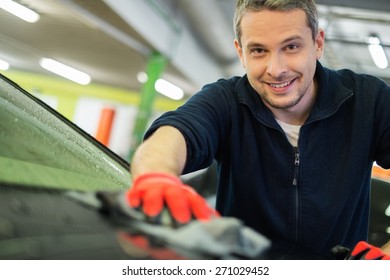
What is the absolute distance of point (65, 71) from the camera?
8.25 metres

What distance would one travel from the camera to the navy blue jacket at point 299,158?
0.85 m

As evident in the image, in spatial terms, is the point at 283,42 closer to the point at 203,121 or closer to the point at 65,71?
the point at 203,121

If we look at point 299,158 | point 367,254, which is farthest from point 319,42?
point 367,254

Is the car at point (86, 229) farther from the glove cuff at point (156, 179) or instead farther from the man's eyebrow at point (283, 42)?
the man's eyebrow at point (283, 42)

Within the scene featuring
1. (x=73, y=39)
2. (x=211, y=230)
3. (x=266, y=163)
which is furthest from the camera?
(x=73, y=39)

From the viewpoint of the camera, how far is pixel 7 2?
429cm

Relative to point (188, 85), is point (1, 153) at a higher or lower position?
lower

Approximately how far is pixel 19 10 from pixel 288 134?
4296 millimetres

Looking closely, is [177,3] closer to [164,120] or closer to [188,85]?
[188,85]

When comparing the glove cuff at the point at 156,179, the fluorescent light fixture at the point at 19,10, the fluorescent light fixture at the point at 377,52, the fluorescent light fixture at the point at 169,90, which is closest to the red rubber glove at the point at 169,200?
the glove cuff at the point at 156,179

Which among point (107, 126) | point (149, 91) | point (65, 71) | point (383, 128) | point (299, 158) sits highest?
point (65, 71)

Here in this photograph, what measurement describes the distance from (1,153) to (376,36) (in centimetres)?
605

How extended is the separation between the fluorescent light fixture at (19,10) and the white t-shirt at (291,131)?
411 centimetres
